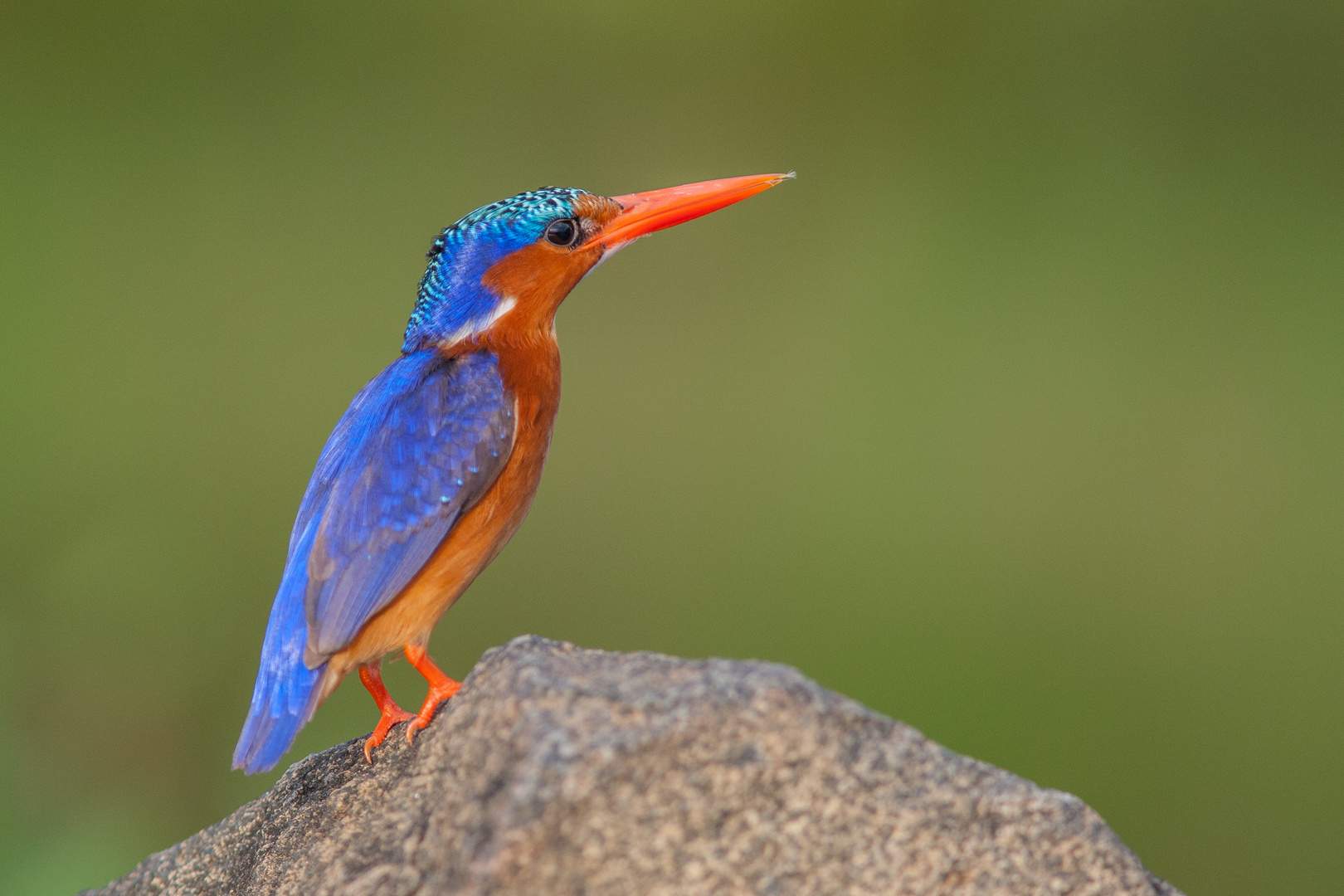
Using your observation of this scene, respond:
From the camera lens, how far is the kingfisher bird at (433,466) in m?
2.08

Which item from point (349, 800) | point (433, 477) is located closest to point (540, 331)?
point (433, 477)

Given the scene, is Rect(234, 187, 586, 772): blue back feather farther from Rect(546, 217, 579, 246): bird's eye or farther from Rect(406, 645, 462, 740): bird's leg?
Rect(406, 645, 462, 740): bird's leg

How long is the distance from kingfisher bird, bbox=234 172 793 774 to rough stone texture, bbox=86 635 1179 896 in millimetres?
477

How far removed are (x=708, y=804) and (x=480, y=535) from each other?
946 mm

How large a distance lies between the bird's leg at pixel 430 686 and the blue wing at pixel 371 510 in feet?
0.47

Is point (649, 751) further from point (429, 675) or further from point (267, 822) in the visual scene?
→ point (267, 822)

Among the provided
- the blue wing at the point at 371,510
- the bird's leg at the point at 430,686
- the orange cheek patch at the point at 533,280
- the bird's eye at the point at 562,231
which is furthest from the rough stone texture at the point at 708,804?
the bird's eye at the point at 562,231

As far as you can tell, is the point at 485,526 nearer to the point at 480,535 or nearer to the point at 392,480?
the point at 480,535

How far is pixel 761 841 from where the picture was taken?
1432mm

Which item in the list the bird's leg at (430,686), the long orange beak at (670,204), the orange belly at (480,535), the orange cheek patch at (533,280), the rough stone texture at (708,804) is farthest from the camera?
the long orange beak at (670,204)

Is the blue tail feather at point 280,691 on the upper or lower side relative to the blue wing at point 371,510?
lower

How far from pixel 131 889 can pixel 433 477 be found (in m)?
0.98

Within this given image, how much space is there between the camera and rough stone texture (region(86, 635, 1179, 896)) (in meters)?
1.40

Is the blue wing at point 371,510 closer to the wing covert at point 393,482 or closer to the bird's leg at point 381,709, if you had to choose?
the wing covert at point 393,482
